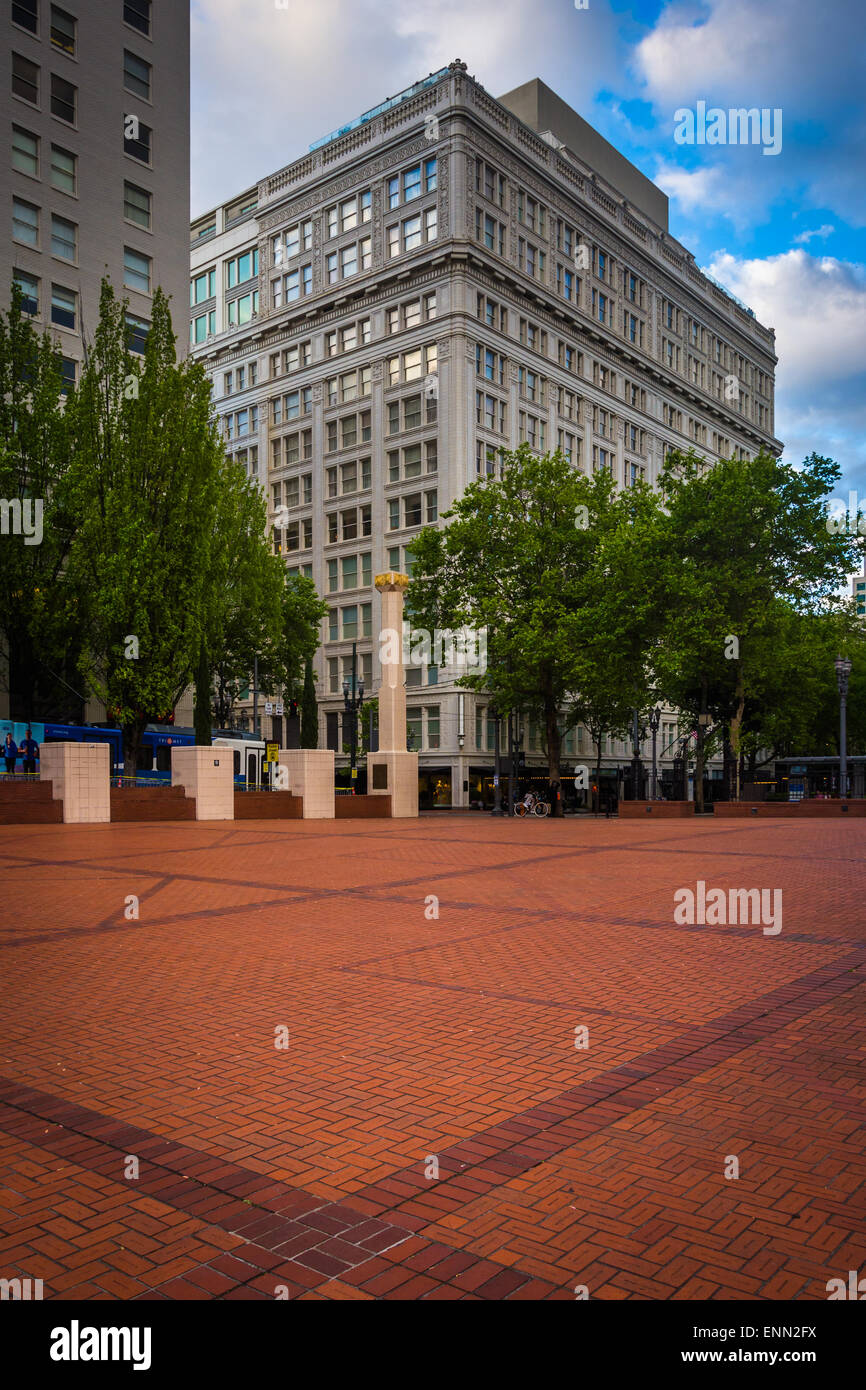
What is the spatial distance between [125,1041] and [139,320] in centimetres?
4456

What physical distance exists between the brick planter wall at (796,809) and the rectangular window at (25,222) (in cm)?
3645

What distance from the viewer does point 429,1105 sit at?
4773 mm

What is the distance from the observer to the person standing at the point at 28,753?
30516mm

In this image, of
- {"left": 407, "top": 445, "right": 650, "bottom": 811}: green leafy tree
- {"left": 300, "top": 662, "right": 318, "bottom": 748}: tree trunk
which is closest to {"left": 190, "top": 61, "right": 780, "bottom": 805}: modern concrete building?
{"left": 407, "top": 445, "right": 650, "bottom": 811}: green leafy tree

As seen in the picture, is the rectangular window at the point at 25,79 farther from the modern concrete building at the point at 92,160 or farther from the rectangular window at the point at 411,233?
the rectangular window at the point at 411,233

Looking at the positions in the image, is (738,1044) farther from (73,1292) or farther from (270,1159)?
(73,1292)

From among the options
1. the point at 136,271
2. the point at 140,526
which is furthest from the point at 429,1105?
the point at 136,271

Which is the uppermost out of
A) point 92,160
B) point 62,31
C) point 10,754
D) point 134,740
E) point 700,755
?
point 62,31

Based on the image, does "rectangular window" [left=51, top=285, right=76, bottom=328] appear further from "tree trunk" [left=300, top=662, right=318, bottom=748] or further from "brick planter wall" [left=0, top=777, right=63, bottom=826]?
"brick planter wall" [left=0, top=777, right=63, bottom=826]

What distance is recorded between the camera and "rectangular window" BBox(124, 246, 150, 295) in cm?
4441

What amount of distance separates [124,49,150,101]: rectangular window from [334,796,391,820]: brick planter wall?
3428 centimetres

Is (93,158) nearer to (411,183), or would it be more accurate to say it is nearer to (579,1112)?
(411,183)

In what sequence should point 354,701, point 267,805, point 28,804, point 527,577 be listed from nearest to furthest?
point 28,804 → point 267,805 → point 527,577 → point 354,701

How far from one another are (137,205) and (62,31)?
276 inches
